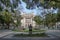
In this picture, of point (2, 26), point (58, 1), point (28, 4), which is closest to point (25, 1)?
point (28, 4)

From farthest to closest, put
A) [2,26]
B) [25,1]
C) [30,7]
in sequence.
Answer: [2,26] → [30,7] → [25,1]

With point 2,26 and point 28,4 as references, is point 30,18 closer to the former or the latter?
point 2,26

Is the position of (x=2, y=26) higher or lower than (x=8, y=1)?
lower

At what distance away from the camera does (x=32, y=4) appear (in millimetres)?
14945

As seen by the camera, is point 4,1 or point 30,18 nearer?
point 4,1

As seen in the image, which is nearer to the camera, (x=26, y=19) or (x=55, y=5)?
(x=55, y=5)

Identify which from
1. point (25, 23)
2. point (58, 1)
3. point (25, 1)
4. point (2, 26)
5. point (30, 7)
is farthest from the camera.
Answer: point (25, 23)

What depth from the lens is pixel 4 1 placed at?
13.8 m

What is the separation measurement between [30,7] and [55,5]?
2.86 metres

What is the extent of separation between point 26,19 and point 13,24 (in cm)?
2857

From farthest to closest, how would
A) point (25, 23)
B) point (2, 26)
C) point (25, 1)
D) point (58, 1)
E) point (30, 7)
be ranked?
1. point (25, 23)
2. point (2, 26)
3. point (30, 7)
4. point (25, 1)
5. point (58, 1)

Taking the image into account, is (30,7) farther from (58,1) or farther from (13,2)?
(58,1)

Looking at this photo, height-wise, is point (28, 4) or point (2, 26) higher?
point (28, 4)

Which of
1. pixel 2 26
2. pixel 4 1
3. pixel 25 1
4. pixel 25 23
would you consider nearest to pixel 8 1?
pixel 4 1
